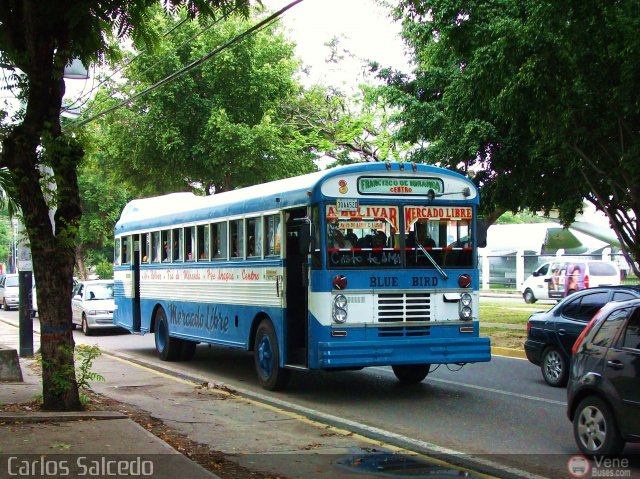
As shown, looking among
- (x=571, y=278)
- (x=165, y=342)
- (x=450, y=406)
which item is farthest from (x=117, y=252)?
(x=571, y=278)

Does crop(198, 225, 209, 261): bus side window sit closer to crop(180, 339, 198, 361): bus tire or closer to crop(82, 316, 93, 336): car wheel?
crop(180, 339, 198, 361): bus tire

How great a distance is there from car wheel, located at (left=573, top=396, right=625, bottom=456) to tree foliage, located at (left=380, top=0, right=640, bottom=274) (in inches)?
227

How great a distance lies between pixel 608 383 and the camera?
276 inches

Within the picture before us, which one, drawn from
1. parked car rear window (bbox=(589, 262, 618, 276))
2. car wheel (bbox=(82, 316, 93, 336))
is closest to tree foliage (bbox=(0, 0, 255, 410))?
car wheel (bbox=(82, 316, 93, 336))

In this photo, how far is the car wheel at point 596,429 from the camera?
6.91 m

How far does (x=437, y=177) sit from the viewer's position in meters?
11.3

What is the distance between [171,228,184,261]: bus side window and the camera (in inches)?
618

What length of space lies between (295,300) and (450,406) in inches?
108

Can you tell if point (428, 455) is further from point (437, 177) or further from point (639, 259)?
point (639, 259)

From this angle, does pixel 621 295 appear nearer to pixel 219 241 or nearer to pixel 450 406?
pixel 450 406

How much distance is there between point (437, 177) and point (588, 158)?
16.1 ft

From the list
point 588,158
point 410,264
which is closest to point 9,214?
point 410,264

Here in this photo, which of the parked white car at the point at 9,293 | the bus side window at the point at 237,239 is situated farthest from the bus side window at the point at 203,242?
the parked white car at the point at 9,293

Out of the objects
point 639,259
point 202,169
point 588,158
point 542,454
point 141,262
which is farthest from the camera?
point 202,169
